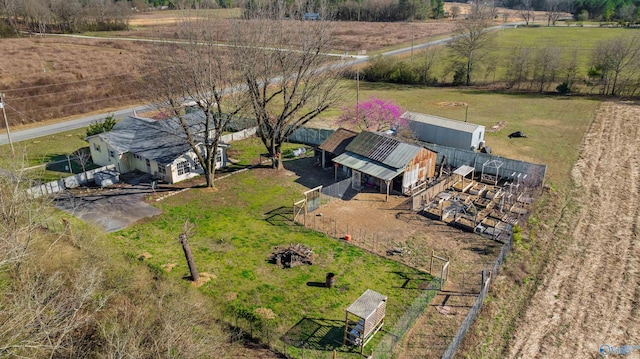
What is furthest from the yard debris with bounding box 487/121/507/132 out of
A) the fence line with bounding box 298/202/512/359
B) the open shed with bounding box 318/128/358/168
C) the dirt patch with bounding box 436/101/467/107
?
the fence line with bounding box 298/202/512/359

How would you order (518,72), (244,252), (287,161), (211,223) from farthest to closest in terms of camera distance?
(518,72) < (287,161) < (211,223) < (244,252)

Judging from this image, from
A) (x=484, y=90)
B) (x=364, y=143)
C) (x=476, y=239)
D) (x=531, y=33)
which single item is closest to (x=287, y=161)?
(x=364, y=143)

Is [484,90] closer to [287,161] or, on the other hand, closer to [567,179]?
[567,179]

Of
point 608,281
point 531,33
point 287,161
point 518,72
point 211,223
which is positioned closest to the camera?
point 608,281

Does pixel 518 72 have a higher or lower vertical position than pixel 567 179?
higher

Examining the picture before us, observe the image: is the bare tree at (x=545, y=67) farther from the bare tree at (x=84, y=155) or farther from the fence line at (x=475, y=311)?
the bare tree at (x=84, y=155)

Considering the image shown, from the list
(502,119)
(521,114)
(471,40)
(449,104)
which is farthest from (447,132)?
(471,40)

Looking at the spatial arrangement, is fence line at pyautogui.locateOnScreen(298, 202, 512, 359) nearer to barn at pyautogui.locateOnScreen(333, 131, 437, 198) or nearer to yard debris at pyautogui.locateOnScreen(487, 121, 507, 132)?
barn at pyautogui.locateOnScreen(333, 131, 437, 198)
